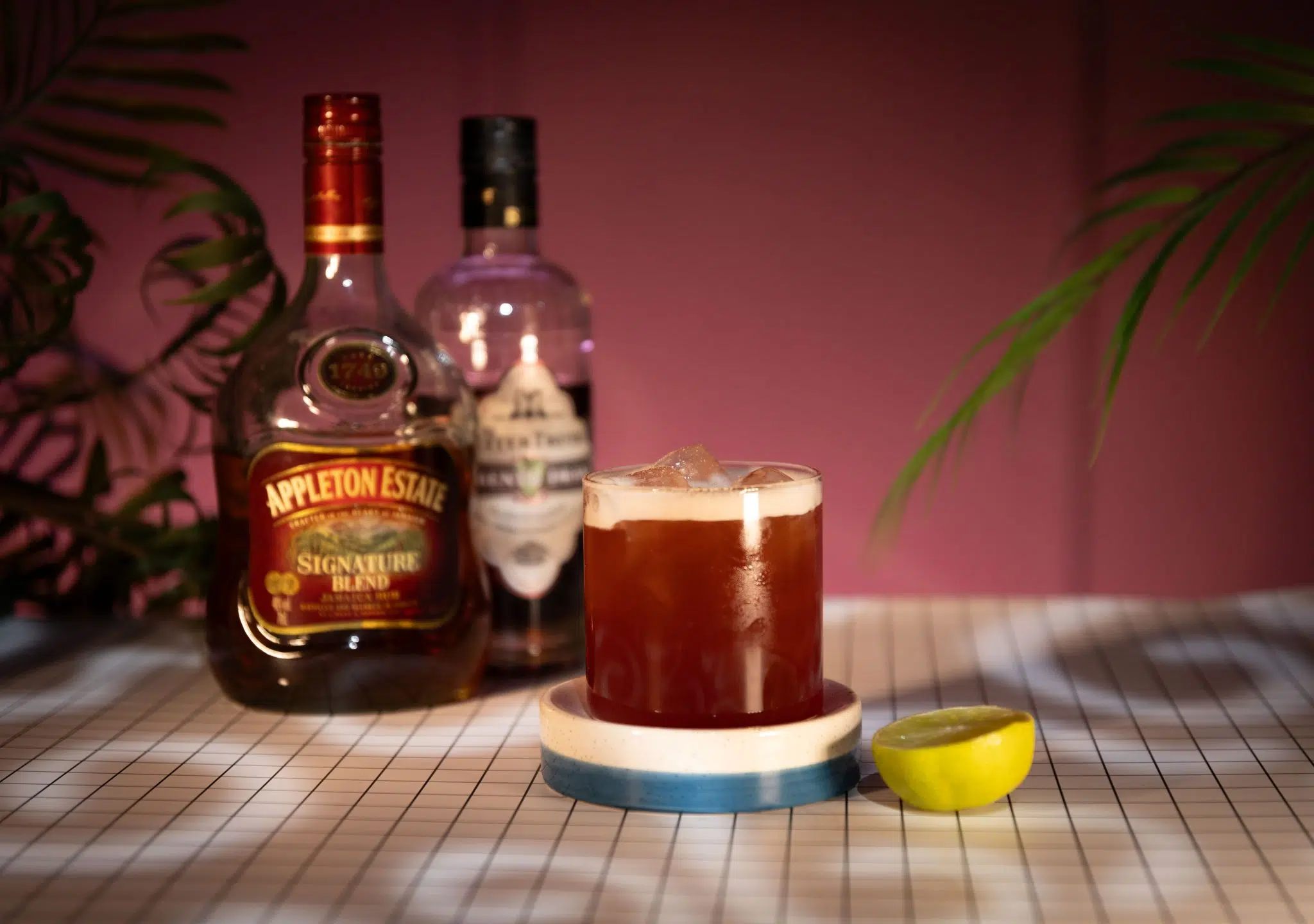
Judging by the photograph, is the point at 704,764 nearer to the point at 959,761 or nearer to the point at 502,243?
the point at 959,761

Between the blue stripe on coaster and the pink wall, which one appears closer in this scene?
the blue stripe on coaster

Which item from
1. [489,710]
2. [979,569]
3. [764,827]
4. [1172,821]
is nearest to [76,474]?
[489,710]

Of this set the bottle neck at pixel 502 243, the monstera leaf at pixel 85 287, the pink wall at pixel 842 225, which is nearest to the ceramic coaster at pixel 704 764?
the bottle neck at pixel 502 243

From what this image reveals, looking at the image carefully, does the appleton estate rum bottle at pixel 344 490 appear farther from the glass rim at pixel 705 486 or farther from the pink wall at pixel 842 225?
the pink wall at pixel 842 225

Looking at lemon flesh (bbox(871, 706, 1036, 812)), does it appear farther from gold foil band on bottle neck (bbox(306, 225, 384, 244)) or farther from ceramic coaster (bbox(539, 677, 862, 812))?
gold foil band on bottle neck (bbox(306, 225, 384, 244))

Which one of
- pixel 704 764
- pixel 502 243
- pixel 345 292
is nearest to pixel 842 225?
pixel 502 243

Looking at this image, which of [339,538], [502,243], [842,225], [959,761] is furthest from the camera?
[842,225]

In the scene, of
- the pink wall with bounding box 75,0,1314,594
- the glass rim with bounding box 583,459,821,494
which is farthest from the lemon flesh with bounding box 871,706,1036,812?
the pink wall with bounding box 75,0,1314,594
